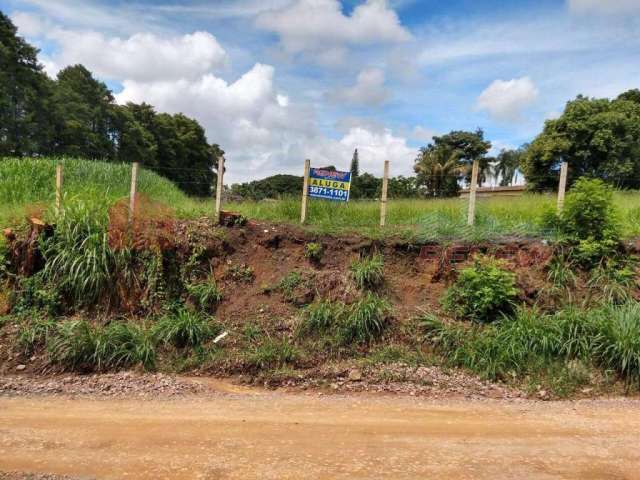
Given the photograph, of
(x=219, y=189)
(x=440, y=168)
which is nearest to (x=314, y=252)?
(x=219, y=189)

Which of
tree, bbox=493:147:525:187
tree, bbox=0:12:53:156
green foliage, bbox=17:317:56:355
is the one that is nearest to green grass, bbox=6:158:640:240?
green foliage, bbox=17:317:56:355

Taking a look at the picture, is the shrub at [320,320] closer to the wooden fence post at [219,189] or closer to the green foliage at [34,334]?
the wooden fence post at [219,189]

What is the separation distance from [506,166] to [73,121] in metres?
60.0

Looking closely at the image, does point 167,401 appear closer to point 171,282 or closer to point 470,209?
point 171,282

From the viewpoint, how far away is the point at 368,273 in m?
7.14

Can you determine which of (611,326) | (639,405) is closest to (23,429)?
(639,405)

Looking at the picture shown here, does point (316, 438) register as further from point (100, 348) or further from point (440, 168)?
point (440, 168)

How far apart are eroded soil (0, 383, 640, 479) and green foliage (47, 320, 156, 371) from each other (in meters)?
0.88

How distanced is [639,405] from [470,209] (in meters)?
4.34

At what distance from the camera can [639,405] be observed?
5004mm

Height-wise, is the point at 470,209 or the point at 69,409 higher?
the point at 470,209

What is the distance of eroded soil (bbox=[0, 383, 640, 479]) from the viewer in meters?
3.48

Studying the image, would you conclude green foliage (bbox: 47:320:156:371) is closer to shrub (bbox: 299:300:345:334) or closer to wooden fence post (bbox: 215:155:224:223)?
shrub (bbox: 299:300:345:334)

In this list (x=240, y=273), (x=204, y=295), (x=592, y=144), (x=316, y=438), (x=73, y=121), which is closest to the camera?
(x=316, y=438)
